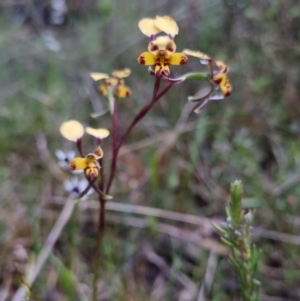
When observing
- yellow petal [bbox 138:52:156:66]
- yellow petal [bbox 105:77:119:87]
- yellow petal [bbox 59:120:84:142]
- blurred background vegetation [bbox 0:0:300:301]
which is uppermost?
blurred background vegetation [bbox 0:0:300:301]

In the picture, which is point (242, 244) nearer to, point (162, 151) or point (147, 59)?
point (147, 59)

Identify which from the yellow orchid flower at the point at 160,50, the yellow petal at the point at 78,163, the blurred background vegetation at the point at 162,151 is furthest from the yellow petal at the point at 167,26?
the blurred background vegetation at the point at 162,151

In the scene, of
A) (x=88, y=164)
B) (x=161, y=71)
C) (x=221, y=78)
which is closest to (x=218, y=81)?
(x=221, y=78)

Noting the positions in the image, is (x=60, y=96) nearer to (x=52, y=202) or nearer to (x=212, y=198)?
(x=52, y=202)

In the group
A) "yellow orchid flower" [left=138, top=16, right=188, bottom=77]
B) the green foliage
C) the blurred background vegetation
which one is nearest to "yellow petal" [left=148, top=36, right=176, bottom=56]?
"yellow orchid flower" [left=138, top=16, right=188, bottom=77]

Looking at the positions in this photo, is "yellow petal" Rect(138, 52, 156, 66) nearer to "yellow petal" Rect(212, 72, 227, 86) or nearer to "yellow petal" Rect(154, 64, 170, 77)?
"yellow petal" Rect(154, 64, 170, 77)

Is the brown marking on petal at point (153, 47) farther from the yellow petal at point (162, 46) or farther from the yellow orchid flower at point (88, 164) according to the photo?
the yellow orchid flower at point (88, 164)

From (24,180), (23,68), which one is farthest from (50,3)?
(24,180)
